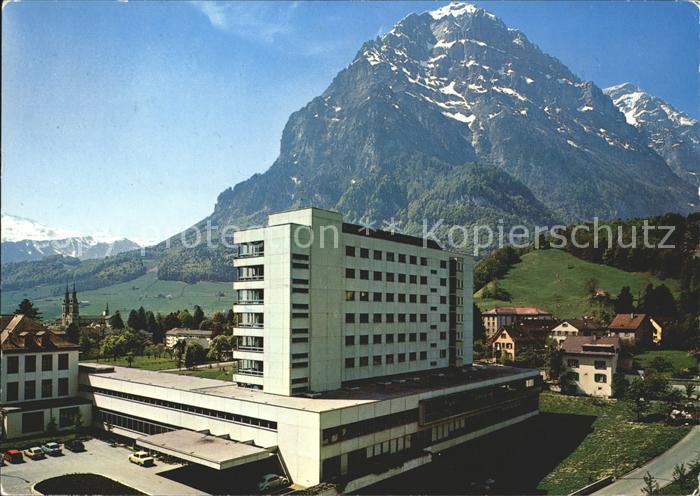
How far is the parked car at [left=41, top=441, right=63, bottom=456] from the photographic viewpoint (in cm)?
3800

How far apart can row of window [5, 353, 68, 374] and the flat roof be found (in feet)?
7.66

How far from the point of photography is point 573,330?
97500mm

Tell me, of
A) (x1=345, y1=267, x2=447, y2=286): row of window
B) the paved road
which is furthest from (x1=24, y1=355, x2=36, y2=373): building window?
the paved road

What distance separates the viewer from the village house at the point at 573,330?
96500 mm

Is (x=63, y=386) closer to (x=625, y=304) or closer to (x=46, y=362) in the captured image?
(x=46, y=362)

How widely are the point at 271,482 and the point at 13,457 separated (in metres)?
19.0

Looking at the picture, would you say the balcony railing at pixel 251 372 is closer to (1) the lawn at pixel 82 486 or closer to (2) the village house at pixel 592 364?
(1) the lawn at pixel 82 486

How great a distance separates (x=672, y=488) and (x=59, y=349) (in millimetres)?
50529

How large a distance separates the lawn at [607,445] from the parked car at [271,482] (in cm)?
1783

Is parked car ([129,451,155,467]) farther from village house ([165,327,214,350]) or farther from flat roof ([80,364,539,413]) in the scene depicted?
village house ([165,327,214,350])

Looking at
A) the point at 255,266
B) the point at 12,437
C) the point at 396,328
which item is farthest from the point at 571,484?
the point at 12,437

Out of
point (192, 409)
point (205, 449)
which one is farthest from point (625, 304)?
point (205, 449)

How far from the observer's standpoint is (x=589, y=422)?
55.5 metres

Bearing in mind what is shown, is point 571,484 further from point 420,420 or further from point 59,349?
point 59,349
